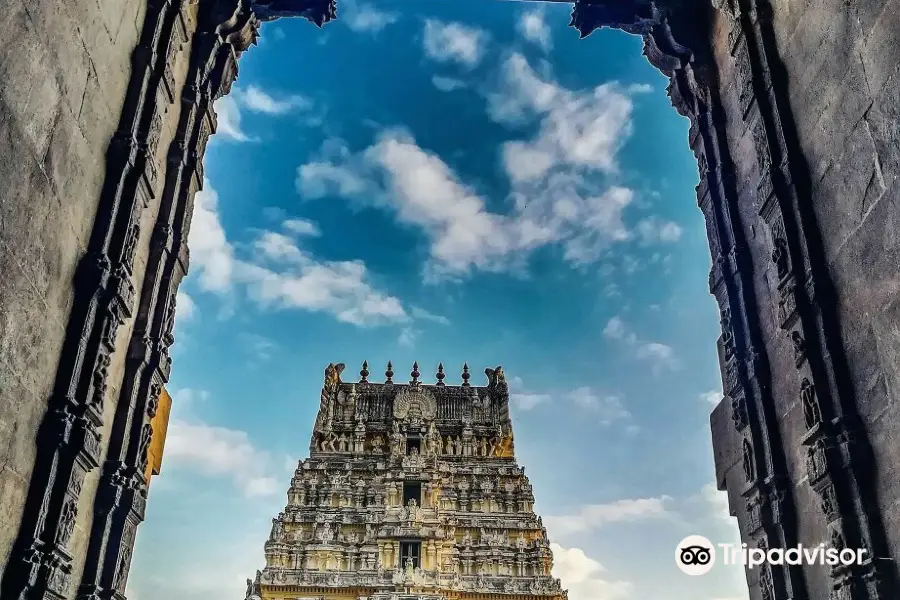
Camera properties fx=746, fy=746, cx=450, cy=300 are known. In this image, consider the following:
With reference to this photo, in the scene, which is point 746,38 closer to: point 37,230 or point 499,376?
point 37,230

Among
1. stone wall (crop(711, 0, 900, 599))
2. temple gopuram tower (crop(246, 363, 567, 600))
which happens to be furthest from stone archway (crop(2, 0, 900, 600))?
temple gopuram tower (crop(246, 363, 567, 600))

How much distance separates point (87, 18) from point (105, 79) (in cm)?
64

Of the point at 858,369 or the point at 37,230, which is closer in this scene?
the point at 37,230

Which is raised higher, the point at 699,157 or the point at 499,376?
the point at 499,376

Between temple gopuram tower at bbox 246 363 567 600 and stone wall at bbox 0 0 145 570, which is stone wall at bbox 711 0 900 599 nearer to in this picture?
stone wall at bbox 0 0 145 570

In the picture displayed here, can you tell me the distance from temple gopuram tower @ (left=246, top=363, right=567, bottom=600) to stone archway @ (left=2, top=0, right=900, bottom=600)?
83.6 feet

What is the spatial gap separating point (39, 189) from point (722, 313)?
7495mm

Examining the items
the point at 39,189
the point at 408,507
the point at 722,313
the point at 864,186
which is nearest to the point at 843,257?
the point at 864,186

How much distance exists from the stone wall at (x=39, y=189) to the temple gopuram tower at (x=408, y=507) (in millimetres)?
27723

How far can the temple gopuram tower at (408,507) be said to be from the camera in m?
32.2

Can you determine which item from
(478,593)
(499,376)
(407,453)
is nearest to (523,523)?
(478,593)

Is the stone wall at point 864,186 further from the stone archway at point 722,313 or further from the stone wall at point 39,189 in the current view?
the stone wall at point 39,189

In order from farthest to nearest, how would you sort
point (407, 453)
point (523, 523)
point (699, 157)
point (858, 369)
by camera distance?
1. point (407, 453)
2. point (523, 523)
3. point (699, 157)
4. point (858, 369)

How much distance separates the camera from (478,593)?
32438 mm
